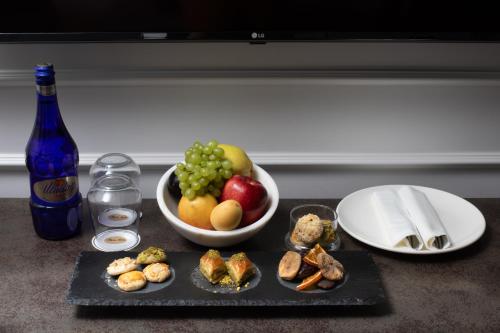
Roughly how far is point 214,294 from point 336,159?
452 mm

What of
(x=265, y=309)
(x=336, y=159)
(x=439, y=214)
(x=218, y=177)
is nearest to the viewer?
(x=265, y=309)

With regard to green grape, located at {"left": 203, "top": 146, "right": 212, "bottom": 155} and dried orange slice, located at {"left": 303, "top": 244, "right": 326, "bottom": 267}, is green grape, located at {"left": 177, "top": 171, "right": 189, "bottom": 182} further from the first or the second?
dried orange slice, located at {"left": 303, "top": 244, "right": 326, "bottom": 267}

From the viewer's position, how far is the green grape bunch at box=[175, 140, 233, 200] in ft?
2.97

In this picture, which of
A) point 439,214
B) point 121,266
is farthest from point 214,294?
point 439,214

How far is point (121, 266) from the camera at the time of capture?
852 mm

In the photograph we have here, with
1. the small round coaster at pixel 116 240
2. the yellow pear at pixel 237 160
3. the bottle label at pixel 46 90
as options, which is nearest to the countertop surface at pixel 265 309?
the small round coaster at pixel 116 240

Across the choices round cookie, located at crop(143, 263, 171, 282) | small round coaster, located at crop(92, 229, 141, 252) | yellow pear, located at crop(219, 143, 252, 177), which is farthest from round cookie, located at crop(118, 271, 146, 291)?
yellow pear, located at crop(219, 143, 252, 177)

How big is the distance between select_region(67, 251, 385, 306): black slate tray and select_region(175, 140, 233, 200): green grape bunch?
0.11m

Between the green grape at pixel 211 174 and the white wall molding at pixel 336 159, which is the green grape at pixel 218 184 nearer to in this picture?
the green grape at pixel 211 174

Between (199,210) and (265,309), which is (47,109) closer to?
(199,210)

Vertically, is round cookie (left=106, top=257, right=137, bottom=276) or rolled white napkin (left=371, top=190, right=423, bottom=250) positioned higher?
rolled white napkin (left=371, top=190, right=423, bottom=250)

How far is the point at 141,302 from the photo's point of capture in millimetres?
793

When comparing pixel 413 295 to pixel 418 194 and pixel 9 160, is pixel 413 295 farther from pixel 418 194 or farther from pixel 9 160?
pixel 9 160

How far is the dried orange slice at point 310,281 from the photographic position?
829mm
